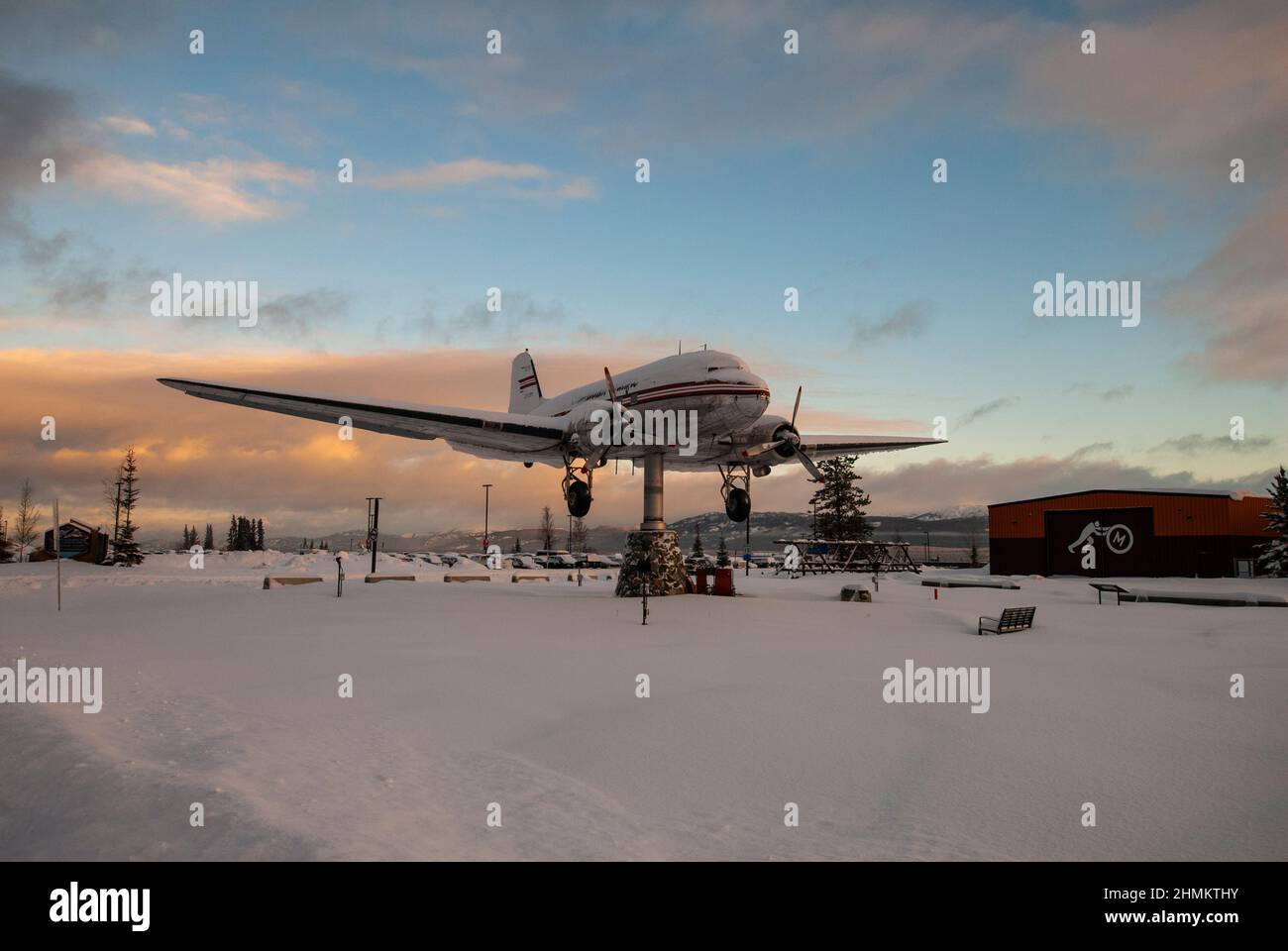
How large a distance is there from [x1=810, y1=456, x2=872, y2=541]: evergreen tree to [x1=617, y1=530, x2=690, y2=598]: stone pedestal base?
5794cm

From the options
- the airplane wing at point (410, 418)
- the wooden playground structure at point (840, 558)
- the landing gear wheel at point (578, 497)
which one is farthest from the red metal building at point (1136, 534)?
the airplane wing at point (410, 418)

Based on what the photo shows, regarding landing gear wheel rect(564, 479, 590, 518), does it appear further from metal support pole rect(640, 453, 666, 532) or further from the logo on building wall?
the logo on building wall

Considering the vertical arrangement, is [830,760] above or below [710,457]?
below

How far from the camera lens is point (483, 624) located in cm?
2181

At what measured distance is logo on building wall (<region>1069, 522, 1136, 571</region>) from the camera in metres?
51.7

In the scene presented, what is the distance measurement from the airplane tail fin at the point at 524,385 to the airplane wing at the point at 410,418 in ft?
41.4

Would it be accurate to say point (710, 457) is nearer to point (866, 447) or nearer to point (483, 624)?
point (866, 447)

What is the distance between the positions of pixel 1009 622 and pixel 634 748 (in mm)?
15830

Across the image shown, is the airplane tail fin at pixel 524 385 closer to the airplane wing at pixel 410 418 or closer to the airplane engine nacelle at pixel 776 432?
the airplane wing at pixel 410 418
